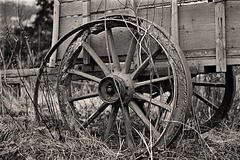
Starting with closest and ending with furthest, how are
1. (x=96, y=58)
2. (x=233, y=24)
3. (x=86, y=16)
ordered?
(x=233, y=24) < (x=96, y=58) < (x=86, y=16)

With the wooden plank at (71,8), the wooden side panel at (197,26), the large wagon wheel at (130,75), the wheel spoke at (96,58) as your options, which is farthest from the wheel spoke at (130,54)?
the wooden plank at (71,8)

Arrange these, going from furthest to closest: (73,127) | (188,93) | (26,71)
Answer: (26,71), (73,127), (188,93)

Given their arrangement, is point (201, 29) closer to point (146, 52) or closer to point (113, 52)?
point (146, 52)

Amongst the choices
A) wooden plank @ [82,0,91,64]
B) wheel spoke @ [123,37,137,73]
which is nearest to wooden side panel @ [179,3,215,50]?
wheel spoke @ [123,37,137,73]

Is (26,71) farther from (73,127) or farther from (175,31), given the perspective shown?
(175,31)

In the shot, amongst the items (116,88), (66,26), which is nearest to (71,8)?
(66,26)

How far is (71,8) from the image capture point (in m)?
3.95

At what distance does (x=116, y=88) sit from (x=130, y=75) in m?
0.24

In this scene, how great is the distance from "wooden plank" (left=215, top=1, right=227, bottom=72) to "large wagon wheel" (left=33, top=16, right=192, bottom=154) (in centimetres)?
35

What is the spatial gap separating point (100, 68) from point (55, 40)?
0.59m

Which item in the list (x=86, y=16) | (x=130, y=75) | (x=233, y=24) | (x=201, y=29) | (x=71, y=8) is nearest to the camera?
(x=233, y=24)

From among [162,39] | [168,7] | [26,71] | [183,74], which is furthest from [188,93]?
[26,71]

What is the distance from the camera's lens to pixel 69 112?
3719 millimetres

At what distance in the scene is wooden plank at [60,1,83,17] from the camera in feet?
12.8
